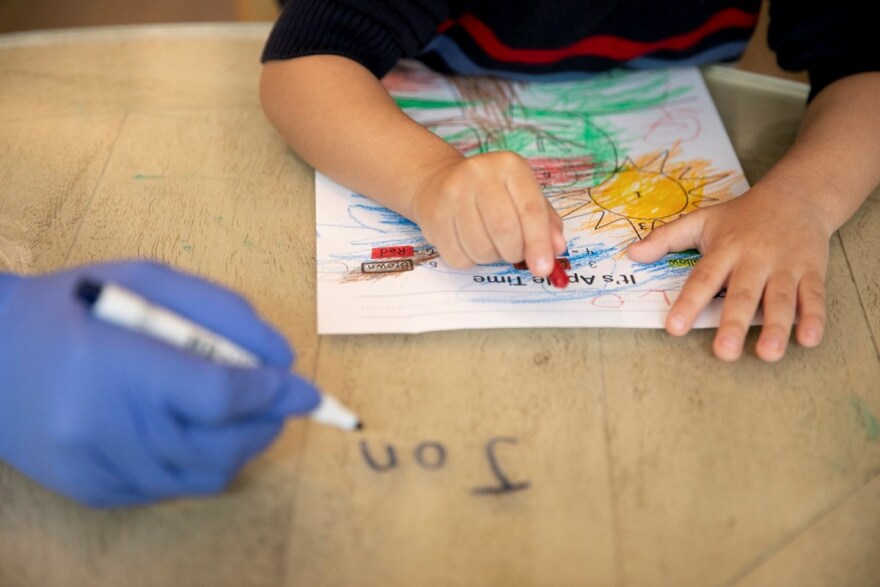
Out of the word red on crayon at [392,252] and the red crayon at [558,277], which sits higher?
the red crayon at [558,277]

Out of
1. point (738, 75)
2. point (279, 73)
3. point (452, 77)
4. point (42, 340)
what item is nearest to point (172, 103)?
point (279, 73)

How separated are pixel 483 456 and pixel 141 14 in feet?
3.21

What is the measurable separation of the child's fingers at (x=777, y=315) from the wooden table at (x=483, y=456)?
1cm

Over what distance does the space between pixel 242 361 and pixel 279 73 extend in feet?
1.06

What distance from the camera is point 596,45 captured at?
735mm

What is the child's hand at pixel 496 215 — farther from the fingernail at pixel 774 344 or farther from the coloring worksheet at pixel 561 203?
the fingernail at pixel 774 344

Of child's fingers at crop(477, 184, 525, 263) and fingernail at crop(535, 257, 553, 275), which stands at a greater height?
child's fingers at crop(477, 184, 525, 263)

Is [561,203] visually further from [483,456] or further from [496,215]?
[483,456]

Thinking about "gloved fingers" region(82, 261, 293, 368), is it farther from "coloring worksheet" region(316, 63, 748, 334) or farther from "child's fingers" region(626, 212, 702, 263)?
"child's fingers" region(626, 212, 702, 263)

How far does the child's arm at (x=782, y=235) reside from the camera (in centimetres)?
50

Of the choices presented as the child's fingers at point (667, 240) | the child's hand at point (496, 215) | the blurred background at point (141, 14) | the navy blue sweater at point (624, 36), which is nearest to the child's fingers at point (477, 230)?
the child's hand at point (496, 215)

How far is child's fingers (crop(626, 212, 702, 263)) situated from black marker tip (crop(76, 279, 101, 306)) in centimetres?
33

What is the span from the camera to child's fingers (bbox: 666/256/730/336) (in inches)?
19.5

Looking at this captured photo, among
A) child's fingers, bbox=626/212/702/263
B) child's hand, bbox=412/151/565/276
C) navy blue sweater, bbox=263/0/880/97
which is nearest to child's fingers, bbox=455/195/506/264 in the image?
child's hand, bbox=412/151/565/276
